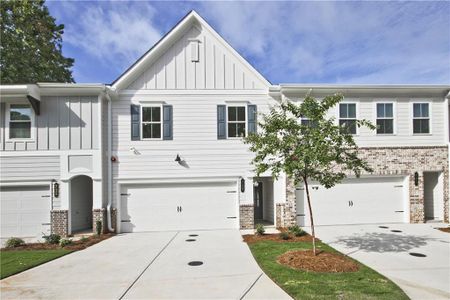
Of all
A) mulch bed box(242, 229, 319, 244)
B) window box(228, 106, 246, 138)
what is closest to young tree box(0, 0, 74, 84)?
window box(228, 106, 246, 138)

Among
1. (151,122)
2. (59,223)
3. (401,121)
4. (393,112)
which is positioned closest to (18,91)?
(151,122)

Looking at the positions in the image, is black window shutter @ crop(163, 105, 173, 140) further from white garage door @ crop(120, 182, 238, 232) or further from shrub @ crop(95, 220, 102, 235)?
shrub @ crop(95, 220, 102, 235)

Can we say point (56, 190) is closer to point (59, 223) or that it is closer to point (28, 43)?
point (59, 223)

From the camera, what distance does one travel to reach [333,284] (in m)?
5.90

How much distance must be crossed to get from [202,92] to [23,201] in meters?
8.52

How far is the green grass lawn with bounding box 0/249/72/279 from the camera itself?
293 inches

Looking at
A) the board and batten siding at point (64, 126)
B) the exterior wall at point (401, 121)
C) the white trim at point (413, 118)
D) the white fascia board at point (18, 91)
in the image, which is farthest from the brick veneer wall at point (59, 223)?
the white trim at point (413, 118)

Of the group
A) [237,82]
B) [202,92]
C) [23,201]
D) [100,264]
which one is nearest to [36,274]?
[100,264]

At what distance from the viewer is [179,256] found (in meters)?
8.43

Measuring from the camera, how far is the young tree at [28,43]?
1832 centimetres

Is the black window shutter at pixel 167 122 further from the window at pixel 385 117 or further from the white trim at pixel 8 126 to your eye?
the window at pixel 385 117

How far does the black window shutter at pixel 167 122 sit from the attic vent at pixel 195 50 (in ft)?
7.65

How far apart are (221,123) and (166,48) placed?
397 centimetres

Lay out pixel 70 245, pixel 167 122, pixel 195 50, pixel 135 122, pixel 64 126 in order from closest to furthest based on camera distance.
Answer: pixel 70 245 < pixel 64 126 < pixel 135 122 < pixel 167 122 < pixel 195 50
